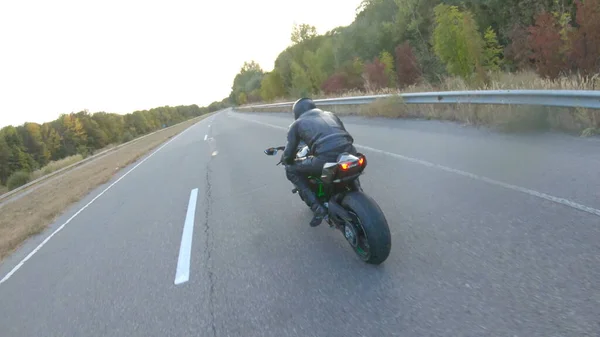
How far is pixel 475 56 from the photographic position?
49.4ft

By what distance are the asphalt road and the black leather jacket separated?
1.07 meters

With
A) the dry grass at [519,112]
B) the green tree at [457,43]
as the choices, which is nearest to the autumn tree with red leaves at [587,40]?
the dry grass at [519,112]

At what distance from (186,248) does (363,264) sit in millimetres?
2425

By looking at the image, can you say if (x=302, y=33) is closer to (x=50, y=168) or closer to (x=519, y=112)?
(x=50, y=168)

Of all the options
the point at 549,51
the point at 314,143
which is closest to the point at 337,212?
the point at 314,143

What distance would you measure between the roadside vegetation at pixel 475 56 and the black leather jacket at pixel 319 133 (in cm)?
535

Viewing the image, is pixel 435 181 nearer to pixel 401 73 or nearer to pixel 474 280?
pixel 474 280

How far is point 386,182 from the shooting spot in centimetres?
627

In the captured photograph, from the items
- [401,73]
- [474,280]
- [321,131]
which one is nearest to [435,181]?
[321,131]

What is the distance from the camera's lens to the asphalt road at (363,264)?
2760mm

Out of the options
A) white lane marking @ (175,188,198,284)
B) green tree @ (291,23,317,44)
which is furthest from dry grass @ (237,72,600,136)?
green tree @ (291,23,317,44)

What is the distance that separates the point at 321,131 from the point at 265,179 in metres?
4.20

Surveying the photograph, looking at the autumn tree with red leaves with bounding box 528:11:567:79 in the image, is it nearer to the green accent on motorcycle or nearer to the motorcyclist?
the motorcyclist

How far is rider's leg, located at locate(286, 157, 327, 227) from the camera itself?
13.5 ft
